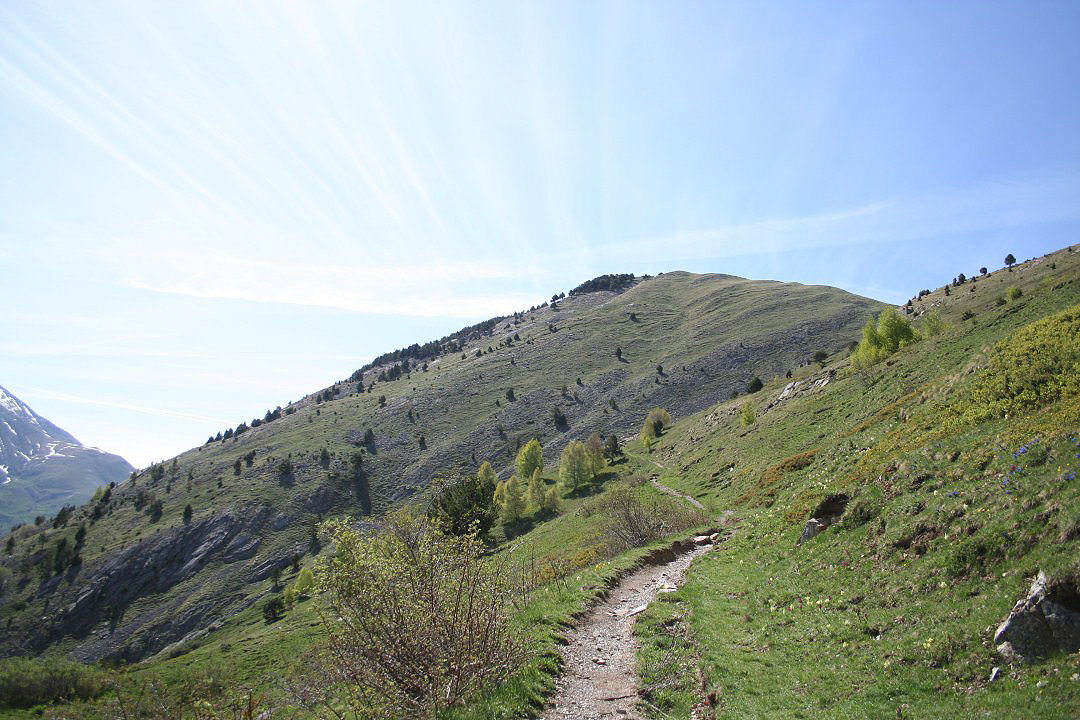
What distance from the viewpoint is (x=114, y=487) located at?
18025cm

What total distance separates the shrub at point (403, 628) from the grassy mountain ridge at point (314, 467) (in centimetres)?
7327

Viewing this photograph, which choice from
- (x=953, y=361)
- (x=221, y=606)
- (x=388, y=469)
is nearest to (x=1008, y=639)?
(x=953, y=361)

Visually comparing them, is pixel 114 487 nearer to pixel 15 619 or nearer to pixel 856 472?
pixel 15 619

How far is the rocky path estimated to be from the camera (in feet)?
37.3

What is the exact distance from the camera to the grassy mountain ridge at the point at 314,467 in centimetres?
10631

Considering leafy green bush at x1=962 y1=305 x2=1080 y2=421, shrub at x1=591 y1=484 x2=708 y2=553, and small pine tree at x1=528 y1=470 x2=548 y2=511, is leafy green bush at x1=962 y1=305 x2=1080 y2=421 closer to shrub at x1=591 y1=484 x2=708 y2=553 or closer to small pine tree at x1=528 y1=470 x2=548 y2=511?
shrub at x1=591 y1=484 x2=708 y2=553

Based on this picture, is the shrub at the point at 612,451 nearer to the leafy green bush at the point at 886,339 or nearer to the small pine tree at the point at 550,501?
the small pine tree at the point at 550,501

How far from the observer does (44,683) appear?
1581 inches

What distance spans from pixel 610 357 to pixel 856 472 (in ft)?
525

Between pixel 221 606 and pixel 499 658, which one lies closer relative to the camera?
pixel 499 658

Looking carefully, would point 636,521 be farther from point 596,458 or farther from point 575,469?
point 596,458

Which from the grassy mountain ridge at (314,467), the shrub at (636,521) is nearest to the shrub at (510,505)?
the grassy mountain ridge at (314,467)

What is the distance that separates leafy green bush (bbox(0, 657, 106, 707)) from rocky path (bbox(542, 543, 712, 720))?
47909mm

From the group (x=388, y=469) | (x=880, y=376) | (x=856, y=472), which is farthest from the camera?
(x=388, y=469)
